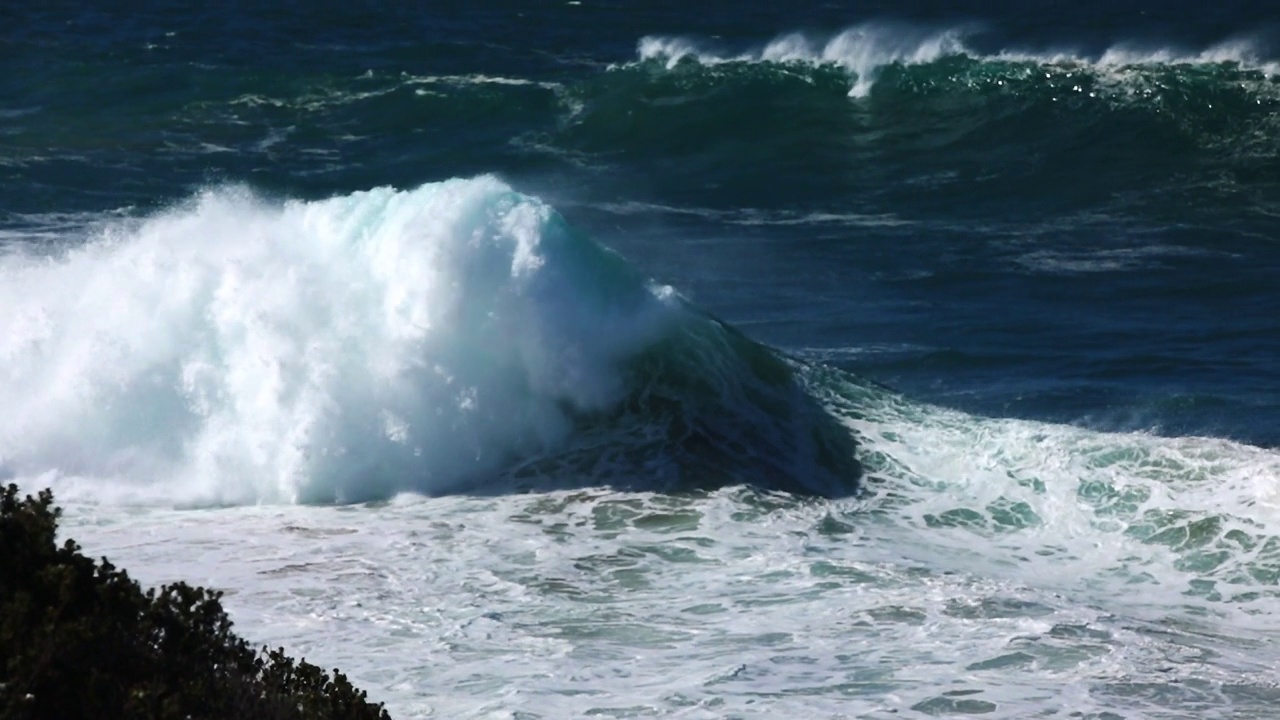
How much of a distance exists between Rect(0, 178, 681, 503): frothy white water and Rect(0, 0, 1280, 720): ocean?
4cm

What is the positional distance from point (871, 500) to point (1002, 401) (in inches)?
113

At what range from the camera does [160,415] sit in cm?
1583

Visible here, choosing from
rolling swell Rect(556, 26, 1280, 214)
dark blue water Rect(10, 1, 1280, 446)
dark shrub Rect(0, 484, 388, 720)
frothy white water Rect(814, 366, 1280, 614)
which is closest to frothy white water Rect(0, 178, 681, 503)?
frothy white water Rect(814, 366, 1280, 614)

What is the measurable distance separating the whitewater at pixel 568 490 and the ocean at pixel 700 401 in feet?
0.13

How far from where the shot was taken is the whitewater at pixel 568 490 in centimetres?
1100

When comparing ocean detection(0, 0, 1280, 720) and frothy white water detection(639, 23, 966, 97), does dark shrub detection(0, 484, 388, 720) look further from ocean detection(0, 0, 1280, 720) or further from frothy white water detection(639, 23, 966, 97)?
frothy white water detection(639, 23, 966, 97)

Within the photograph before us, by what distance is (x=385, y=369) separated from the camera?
16.0 meters

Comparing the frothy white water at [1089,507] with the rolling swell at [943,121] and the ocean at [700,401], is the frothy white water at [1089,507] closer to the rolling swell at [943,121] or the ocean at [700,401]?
the ocean at [700,401]

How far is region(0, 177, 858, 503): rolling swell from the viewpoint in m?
→ 15.2

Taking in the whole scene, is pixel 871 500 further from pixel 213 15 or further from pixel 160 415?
pixel 213 15

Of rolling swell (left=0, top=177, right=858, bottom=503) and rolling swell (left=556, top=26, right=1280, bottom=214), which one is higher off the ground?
rolling swell (left=556, top=26, right=1280, bottom=214)

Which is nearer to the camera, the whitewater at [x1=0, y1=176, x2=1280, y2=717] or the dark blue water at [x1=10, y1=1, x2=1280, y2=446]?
the whitewater at [x1=0, y1=176, x2=1280, y2=717]

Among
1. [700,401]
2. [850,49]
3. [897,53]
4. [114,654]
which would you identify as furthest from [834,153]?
[114,654]

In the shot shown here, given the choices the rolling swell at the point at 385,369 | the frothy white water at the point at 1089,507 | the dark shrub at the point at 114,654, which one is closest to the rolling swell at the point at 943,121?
the rolling swell at the point at 385,369
